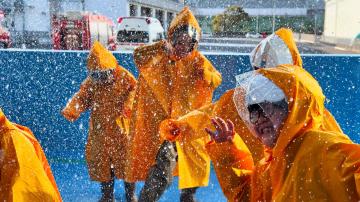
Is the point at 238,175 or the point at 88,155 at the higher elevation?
the point at 238,175

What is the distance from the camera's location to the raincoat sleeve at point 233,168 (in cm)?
245

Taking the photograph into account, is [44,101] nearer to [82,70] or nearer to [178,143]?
[82,70]

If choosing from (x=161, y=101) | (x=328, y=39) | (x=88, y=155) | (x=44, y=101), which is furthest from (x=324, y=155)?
(x=328, y=39)

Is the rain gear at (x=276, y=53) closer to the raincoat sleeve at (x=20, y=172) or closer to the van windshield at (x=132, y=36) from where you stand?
the raincoat sleeve at (x=20, y=172)

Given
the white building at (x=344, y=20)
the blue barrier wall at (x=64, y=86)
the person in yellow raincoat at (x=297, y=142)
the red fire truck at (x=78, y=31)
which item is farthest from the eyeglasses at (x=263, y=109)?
the white building at (x=344, y=20)

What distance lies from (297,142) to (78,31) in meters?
17.5

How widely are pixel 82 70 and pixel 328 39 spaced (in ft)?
107

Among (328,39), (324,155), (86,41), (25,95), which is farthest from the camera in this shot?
(328,39)

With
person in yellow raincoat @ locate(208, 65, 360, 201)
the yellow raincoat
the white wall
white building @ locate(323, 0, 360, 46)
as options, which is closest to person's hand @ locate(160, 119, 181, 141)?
person in yellow raincoat @ locate(208, 65, 360, 201)

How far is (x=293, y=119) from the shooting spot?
1.97 meters

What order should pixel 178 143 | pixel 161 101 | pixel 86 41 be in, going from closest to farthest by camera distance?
pixel 178 143 < pixel 161 101 < pixel 86 41

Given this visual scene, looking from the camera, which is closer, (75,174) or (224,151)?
(224,151)

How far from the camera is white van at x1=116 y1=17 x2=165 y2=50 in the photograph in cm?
1775

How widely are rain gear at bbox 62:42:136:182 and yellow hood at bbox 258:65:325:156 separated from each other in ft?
8.34
